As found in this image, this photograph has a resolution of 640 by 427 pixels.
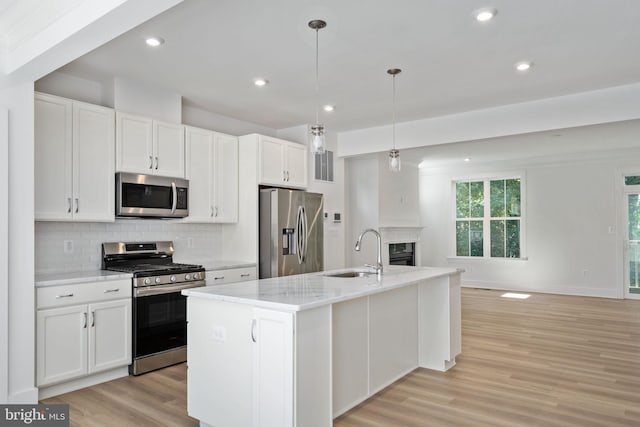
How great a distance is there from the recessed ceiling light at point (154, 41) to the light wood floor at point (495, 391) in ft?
8.67

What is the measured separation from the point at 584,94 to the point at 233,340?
437 centimetres

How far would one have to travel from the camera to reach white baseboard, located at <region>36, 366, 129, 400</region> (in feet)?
10.8

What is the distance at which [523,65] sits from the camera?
3.82 meters

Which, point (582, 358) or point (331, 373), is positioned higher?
point (331, 373)

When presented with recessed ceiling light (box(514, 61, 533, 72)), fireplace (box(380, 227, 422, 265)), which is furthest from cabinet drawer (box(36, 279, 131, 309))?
fireplace (box(380, 227, 422, 265))

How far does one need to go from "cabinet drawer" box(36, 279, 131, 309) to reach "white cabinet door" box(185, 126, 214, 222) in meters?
1.15

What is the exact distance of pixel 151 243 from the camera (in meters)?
4.60

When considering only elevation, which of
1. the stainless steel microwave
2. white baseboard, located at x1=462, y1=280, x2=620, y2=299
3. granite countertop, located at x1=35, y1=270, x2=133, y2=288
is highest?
the stainless steel microwave

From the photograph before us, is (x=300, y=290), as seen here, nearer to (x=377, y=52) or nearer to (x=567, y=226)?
(x=377, y=52)

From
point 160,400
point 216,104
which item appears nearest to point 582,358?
point 160,400

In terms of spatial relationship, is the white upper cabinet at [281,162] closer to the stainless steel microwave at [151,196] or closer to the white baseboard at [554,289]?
the stainless steel microwave at [151,196]

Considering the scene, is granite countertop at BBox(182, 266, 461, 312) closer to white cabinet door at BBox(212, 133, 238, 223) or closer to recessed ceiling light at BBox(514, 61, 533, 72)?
white cabinet door at BBox(212, 133, 238, 223)

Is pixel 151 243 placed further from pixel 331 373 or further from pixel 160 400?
pixel 331 373

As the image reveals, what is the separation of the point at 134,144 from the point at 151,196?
1.67ft
